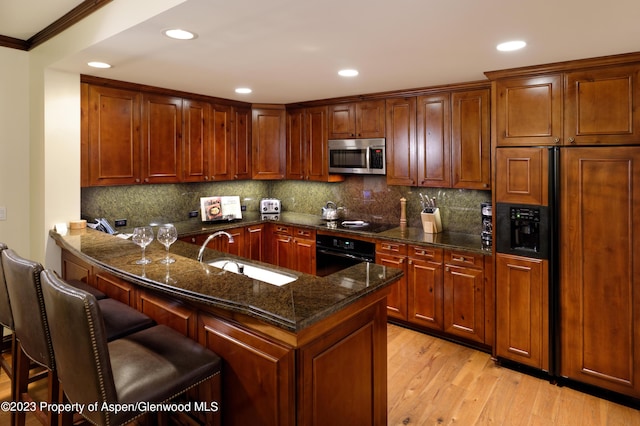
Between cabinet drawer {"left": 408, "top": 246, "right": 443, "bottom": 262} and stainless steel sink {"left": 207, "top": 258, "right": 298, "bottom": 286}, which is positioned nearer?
stainless steel sink {"left": 207, "top": 258, "right": 298, "bottom": 286}

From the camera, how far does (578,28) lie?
2.14 metres

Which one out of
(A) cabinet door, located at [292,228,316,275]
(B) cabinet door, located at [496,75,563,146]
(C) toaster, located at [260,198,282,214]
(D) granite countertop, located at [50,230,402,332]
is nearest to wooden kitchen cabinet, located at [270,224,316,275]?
(A) cabinet door, located at [292,228,316,275]

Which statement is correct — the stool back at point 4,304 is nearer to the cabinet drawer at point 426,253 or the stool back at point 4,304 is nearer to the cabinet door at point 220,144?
the cabinet door at point 220,144

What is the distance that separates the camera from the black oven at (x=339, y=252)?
156 inches

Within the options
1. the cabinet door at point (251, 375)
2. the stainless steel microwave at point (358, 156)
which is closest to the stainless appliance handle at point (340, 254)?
the stainless steel microwave at point (358, 156)

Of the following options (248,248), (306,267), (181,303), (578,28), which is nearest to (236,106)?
(248,248)

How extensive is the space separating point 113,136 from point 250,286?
2.63 m

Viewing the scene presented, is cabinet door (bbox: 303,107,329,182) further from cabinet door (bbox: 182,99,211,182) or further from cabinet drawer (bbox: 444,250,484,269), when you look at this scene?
cabinet drawer (bbox: 444,250,484,269)

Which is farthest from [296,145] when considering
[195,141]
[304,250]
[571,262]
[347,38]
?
[571,262]

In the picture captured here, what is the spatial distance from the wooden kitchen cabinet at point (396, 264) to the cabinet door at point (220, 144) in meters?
2.03

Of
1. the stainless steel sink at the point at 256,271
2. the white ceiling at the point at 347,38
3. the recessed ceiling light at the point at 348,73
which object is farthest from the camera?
the recessed ceiling light at the point at 348,73

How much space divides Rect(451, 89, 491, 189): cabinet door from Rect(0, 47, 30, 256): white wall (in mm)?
3713

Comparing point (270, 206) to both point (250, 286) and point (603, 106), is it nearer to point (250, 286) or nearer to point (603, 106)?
point (250, 286)

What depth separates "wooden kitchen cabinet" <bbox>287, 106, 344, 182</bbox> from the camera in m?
4.67
